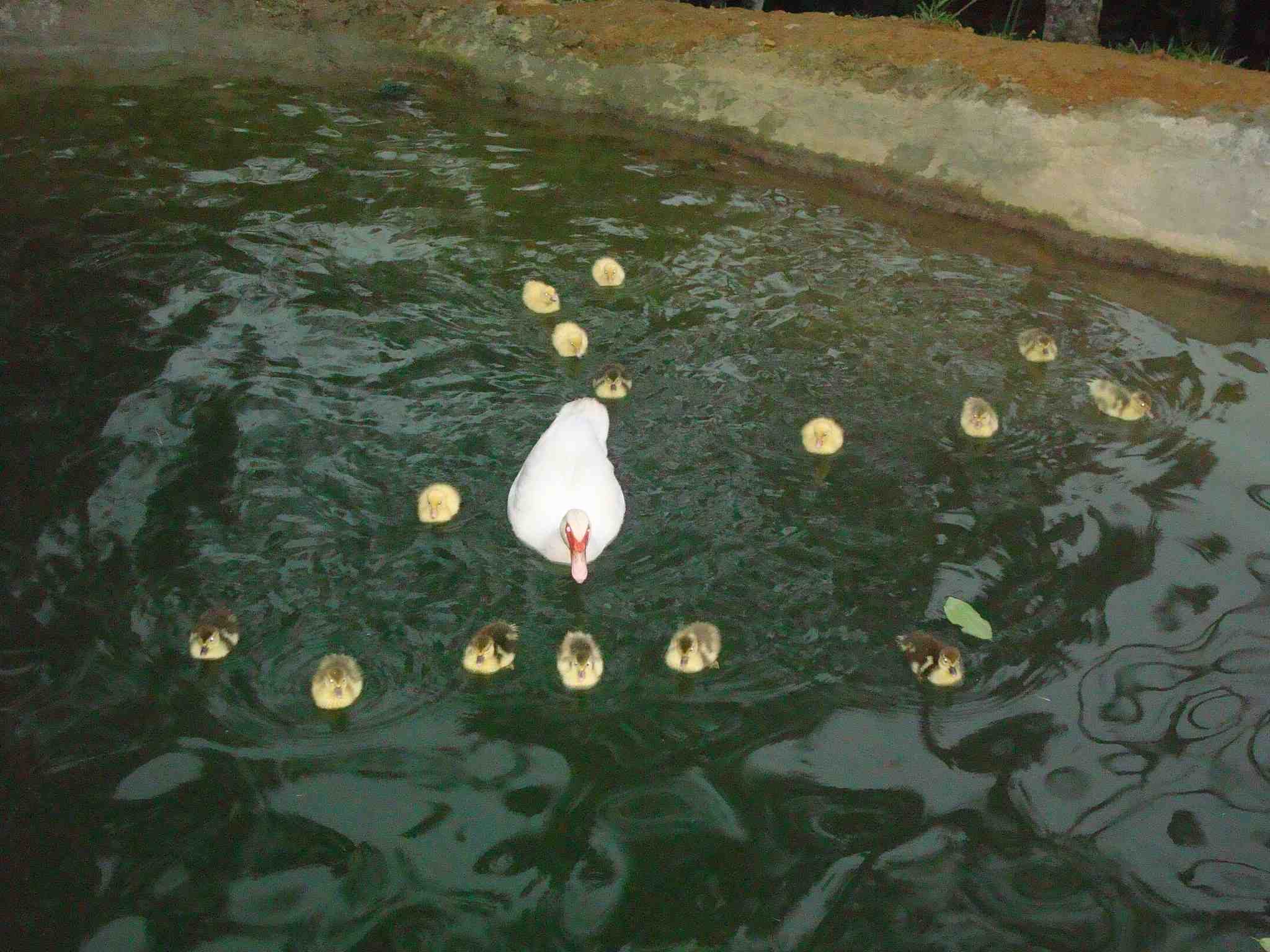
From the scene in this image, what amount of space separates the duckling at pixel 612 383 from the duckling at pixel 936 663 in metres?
2.42

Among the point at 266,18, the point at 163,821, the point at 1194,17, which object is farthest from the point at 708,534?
the point at 1194,17

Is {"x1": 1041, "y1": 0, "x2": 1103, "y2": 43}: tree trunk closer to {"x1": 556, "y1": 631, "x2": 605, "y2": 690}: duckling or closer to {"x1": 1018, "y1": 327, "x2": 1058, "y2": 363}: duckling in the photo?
{"x1": 1018, "y1": 327, "x2": 1058, "y2": 363}: duckling

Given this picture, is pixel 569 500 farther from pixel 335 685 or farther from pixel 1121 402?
pixel 1121 402

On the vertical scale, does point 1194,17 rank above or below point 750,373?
above

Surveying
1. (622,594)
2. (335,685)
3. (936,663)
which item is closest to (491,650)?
(335,685)

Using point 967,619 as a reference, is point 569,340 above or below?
above

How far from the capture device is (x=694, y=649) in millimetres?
4641

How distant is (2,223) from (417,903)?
645 centimetres

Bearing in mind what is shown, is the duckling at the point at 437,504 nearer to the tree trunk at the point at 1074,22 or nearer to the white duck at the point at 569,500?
the white duck at the point at 569,500

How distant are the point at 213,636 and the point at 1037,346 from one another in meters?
5.02

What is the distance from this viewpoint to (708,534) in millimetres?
5445

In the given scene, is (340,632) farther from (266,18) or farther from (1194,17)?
(1194,17)

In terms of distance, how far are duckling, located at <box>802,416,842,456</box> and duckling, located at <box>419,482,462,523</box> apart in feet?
6.17

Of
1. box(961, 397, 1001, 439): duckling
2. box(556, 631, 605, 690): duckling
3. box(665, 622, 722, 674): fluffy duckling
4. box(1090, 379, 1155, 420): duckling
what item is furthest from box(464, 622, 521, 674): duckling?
box(1090, 379, 1155, 420): duckling
